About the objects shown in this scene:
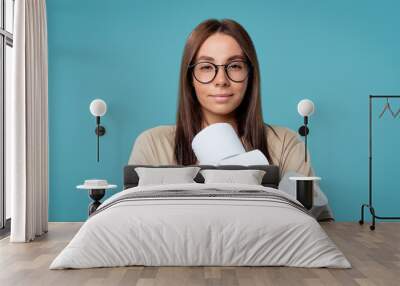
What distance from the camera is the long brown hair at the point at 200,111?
6.52 metres

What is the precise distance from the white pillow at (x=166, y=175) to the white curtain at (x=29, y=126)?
103cm

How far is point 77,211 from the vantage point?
701 cm

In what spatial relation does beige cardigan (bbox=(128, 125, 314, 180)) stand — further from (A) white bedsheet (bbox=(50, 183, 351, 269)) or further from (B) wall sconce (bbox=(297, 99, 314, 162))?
(A) white bedsheet (bbox=(50, 183, 351, 269))

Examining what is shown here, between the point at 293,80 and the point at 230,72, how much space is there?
34.1 inches

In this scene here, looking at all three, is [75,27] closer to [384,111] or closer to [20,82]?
[20,82]

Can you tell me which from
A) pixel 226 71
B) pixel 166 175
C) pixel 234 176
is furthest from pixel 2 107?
pixel 234 176

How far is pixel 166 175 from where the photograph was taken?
19.3 feet

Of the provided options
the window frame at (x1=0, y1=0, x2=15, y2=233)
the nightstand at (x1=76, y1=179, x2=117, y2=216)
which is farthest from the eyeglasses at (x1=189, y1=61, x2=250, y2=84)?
the window frame at (x1=0, y1=0, x2=15, y2=233)

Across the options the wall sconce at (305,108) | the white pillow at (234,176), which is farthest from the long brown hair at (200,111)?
the white pillow at (234,176)

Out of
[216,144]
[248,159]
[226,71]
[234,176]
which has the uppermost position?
[226,71]

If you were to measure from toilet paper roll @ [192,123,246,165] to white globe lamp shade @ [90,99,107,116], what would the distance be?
Answer: 3.59 feet

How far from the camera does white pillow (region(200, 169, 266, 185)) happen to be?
576 cm

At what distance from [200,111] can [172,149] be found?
52 centimetres

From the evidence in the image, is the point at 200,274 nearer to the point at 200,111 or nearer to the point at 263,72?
the point at 200,111
